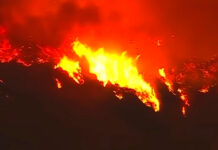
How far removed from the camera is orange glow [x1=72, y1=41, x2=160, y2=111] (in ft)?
57.9

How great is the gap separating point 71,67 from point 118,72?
166cm

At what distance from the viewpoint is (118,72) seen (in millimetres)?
17875

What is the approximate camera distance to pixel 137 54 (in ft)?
62.6

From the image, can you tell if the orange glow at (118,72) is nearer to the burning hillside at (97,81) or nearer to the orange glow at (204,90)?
the burning hillside at (97,81)

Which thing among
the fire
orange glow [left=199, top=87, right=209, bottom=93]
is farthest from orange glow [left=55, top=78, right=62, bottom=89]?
orange glow [left=199, top=87, right=209, bottom=93]

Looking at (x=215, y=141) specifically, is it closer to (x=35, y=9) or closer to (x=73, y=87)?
(x=73, y=87)

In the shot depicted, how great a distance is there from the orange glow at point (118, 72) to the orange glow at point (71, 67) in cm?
43

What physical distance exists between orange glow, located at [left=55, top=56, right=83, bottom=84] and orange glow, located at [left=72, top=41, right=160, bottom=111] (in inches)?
17.1

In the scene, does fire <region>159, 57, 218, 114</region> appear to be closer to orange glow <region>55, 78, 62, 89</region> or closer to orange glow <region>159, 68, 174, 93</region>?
orange glow <region>159, 68, 174, 93</region>

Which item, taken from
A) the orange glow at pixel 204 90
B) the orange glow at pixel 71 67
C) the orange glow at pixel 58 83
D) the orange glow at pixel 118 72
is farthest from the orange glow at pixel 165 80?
the orange glow at pixel 58 83

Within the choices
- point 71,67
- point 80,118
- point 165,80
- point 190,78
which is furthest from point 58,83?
point 190,78

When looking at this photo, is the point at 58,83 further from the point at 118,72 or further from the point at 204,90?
the point at 204,90

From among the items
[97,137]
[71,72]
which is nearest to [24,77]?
[71,72]

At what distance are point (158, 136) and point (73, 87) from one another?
3.36 metres
